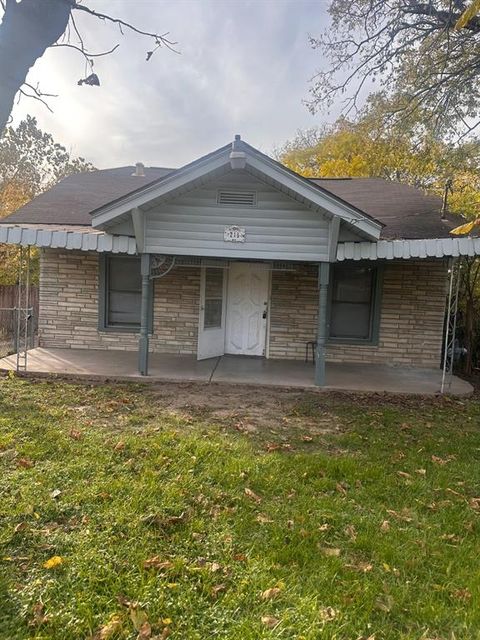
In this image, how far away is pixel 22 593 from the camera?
2324 mm

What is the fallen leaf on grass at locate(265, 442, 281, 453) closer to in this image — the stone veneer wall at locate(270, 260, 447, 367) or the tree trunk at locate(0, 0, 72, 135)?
the tree trunk at locate(0, 0, 72, 135)

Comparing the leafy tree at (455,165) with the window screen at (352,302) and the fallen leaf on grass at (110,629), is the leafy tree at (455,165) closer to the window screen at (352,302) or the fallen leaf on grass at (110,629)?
the window screen at (352,302)

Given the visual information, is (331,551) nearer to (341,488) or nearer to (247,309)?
(341,488)

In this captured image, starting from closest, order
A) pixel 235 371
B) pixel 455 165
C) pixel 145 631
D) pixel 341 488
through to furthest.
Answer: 1. pixel 145 631
2. pixel 341 488
3. pixel 235 371
4. pixel 455 165

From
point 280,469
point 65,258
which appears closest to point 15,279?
point 65,258

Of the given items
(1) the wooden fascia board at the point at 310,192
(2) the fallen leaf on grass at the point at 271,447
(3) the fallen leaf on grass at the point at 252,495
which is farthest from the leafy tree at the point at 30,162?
(3) the fallen leaf on grass at the point at 252,495

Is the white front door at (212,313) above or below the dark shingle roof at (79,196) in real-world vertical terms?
below

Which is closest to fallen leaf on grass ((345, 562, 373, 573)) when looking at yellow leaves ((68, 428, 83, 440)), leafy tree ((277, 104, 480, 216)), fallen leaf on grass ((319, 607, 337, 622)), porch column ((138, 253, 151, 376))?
fallen leaf on grass ((319, 607, 337, 622))

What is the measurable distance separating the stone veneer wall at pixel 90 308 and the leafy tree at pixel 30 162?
39.3ft

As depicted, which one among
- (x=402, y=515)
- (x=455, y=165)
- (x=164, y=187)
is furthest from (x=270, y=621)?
(x=455, y=165)

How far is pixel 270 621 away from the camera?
7.25ft

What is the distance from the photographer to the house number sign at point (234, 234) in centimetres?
717

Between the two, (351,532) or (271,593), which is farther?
(351,532)

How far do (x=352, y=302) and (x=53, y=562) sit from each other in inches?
316
